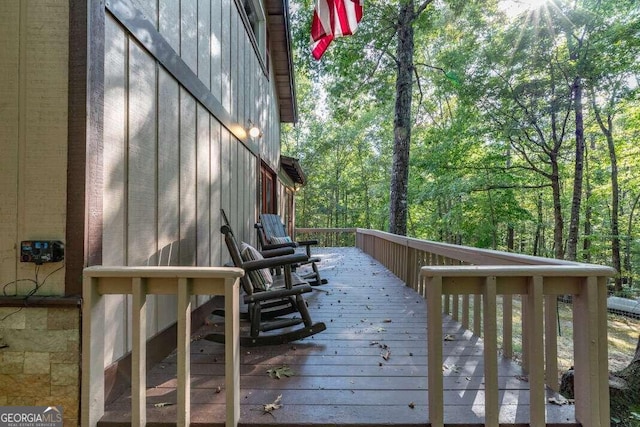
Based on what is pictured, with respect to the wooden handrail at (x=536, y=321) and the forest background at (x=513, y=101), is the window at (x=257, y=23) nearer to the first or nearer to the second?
the forest background at (x=513, y=101)

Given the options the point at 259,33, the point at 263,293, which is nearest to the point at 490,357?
the point at 263,293

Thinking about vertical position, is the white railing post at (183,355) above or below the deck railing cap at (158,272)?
below

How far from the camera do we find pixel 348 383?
194cm

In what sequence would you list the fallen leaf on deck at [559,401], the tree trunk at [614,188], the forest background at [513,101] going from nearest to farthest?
1. the fallen leaf on deck at [559,401]
2. the forest background at [513,101]
3. the tree trunk at [614,188]

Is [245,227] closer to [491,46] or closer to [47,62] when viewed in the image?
[47,62]

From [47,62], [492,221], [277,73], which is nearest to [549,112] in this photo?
[492,221]

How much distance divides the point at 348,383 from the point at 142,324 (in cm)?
121

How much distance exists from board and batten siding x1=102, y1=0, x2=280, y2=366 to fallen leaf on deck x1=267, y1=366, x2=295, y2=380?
2.77ft

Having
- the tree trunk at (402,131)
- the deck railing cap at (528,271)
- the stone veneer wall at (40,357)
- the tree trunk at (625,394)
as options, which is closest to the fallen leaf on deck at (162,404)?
the stone veneer wall at (40,357)

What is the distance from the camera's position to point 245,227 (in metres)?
4.69

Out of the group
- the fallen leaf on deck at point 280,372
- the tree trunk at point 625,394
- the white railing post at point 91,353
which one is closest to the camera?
the white railing post at point 91,353

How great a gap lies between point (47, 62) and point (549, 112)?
9332mm

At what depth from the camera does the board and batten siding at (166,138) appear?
5.83ft

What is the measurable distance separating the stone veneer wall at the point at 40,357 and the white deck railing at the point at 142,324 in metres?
0.10
